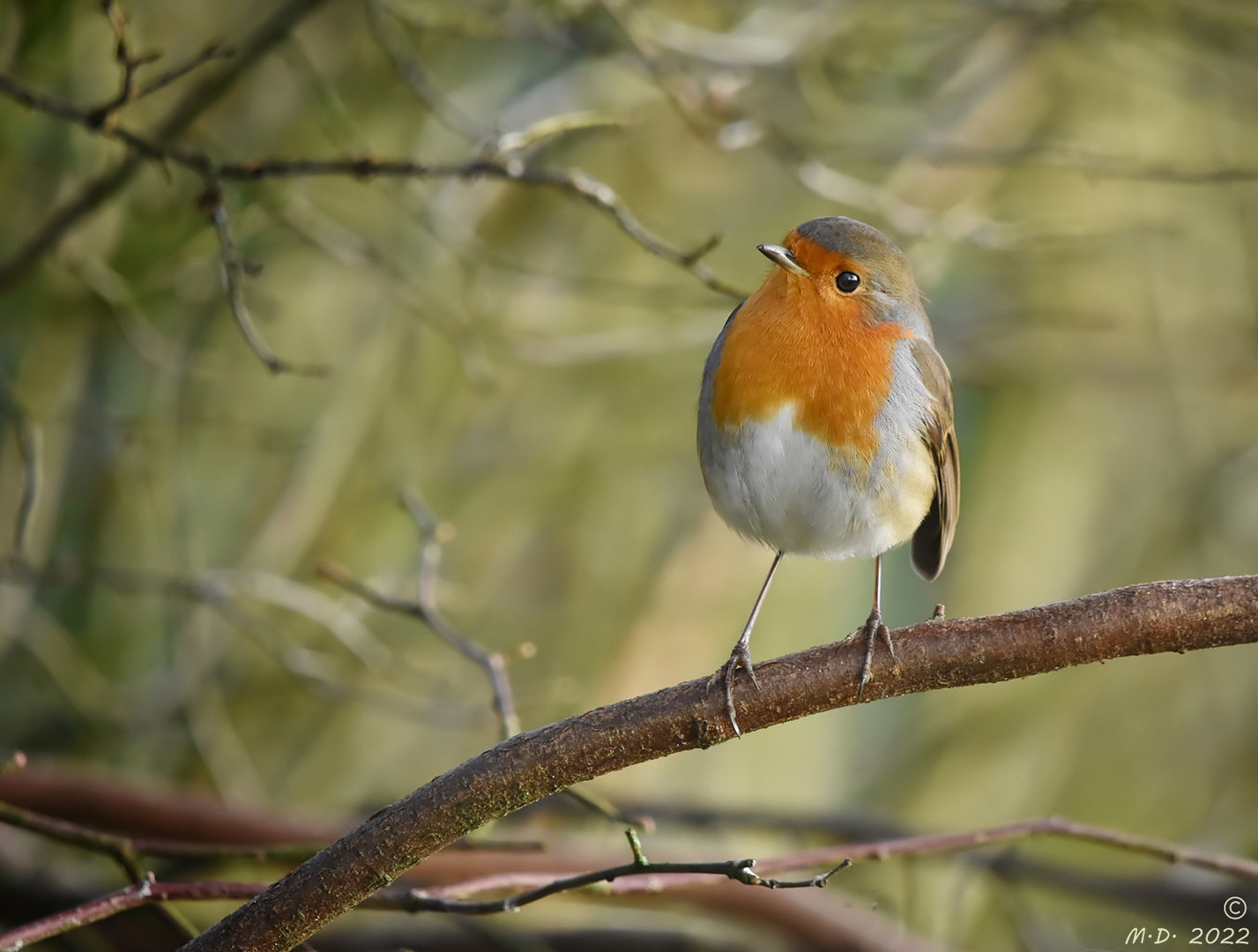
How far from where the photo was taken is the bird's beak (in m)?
2.16

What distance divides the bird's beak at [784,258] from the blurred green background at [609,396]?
562 millimetres

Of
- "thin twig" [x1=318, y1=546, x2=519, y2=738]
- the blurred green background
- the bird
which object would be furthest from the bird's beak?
"thin twig" [x1=318, y1=546, x2=519, y2=738]

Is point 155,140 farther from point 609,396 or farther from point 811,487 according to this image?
point 609,396

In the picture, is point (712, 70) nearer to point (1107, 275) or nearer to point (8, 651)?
point (1107, 275)

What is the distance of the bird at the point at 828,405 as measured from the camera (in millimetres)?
2117

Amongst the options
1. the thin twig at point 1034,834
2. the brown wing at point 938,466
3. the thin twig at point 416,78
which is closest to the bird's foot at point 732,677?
the thin twig at point 1034,834

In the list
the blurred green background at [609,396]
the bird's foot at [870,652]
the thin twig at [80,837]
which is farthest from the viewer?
the blurred green background at [609,396]

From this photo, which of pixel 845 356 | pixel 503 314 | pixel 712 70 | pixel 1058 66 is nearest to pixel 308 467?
pixel 503 314

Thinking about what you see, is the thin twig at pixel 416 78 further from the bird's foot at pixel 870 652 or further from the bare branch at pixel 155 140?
the bird's foot at pixel 870 652

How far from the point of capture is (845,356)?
2.15m

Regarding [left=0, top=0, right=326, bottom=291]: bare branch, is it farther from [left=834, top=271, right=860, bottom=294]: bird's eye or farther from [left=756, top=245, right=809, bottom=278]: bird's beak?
[left=834, top=271, right=860, bottom=294]: bird's eye

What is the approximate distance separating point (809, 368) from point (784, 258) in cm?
20

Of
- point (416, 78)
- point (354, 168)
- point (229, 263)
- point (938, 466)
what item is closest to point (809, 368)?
point (938, 466)

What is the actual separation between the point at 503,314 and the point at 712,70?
38.6 inches
